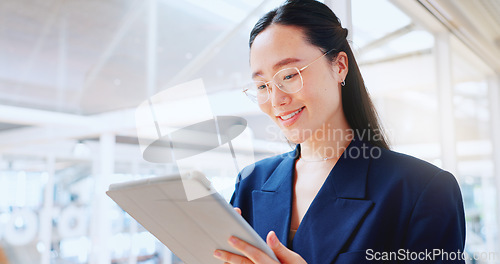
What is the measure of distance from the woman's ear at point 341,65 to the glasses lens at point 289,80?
0.45ft

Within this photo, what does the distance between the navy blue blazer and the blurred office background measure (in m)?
0.80

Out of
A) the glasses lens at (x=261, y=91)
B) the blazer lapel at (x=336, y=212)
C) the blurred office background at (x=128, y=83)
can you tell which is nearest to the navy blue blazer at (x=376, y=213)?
the blazer lapel at (x=336, y=212)

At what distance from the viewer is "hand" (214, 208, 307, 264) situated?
66 cm

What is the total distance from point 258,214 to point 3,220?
2959 mm

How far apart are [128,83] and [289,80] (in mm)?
2553

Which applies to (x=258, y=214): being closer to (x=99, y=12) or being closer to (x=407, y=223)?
(x=407, y=223)

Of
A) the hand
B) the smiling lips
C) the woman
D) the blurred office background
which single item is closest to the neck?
the woman

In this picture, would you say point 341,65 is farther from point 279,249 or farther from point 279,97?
point 279,249

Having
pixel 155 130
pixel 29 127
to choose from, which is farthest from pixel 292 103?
pixel 29 127

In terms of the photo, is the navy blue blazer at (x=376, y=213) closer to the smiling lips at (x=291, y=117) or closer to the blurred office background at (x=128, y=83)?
the smiling lips at (x=291, y=117)

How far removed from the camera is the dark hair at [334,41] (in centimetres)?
95

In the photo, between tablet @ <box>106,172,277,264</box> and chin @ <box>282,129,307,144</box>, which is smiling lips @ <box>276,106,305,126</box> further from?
tablet @ <box>106,172,277,264</box>

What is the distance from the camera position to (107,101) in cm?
311

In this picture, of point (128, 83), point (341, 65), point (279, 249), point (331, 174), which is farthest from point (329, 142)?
point (128, 83)
